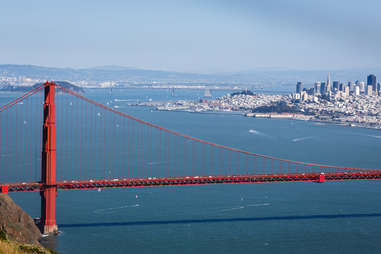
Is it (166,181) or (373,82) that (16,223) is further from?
(373,82)

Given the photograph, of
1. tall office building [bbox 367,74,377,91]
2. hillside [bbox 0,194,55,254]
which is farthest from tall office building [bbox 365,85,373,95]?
hillside [bbox 0,194,55,254]

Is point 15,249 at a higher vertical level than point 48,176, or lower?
higher

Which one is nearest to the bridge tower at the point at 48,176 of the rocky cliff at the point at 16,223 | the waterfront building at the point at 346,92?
the rocky cliff at the point at 16,223

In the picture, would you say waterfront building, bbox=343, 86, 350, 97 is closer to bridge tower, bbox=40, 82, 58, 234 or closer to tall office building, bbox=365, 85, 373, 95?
tall office building, bbox=365, 85, 373, 95

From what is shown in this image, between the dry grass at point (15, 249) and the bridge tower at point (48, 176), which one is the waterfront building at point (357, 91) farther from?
the dry grass at point (15, 249)

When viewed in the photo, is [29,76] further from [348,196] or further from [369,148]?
[348,196]

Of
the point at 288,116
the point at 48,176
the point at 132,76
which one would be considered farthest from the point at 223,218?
the point at 132,76

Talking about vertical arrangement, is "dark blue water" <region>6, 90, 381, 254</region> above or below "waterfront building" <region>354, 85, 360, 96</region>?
below
